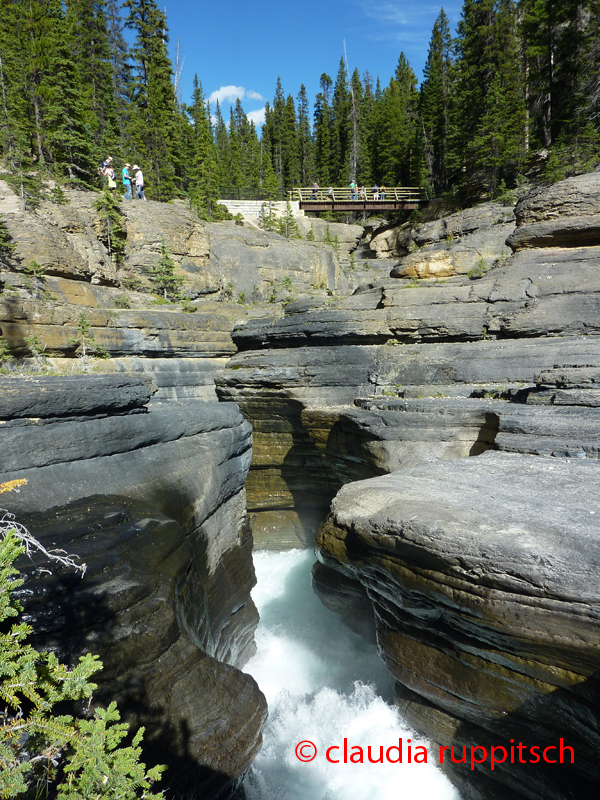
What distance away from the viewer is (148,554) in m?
4.05

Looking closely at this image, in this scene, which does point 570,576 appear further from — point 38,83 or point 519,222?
point 38,83

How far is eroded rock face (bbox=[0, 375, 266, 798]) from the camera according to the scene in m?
3.24

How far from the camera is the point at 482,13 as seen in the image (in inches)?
870

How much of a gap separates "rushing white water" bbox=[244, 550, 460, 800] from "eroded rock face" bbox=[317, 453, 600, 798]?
2.62 ft

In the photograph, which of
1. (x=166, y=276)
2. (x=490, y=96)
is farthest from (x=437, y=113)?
(x=166, y=276)

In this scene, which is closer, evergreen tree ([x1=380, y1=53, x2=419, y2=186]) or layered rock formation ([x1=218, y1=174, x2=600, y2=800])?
layered rock formation ([x1=218, y1=174, x2=600, y2=800])

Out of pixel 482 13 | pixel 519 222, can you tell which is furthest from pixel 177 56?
pixel 519 222

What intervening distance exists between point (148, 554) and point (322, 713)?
495 cm

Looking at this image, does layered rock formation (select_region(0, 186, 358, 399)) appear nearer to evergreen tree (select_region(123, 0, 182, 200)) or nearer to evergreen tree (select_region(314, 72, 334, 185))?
evergreen tree (select_region(123, 0, 182, 200))

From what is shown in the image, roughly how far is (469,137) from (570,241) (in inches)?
692

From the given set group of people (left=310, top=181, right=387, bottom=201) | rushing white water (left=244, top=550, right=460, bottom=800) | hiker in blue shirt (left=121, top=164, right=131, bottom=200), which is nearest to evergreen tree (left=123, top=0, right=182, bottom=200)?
hiker in blue shirt (left=121, top=164, right=131, bottom=200)

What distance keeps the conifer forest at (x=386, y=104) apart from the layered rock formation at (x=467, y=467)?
24.9ft

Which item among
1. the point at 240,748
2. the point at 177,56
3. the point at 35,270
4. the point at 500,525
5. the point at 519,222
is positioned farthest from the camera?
the point at 177,56

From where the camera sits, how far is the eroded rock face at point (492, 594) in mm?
3514
